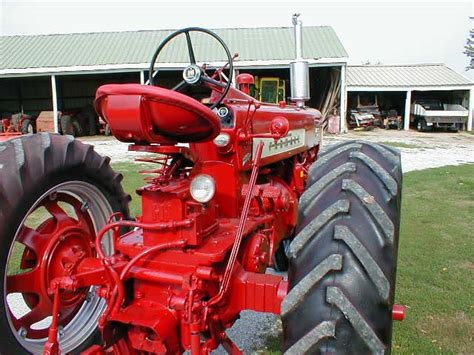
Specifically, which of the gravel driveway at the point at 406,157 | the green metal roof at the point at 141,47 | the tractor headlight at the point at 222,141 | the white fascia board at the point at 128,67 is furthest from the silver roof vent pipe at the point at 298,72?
the green metal roof at the point at 141,47

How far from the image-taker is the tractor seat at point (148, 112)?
1.66 meters

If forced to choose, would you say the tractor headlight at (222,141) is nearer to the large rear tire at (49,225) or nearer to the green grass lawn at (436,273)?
the large rear tire at (49,225)

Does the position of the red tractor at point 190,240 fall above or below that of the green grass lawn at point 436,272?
above

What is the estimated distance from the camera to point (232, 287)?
Answer: 2.02 meters

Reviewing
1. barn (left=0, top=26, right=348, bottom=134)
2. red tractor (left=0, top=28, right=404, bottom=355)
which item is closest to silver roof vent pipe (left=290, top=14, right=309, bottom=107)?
red tractor (left=0, top=28, right=404, bottom=355)

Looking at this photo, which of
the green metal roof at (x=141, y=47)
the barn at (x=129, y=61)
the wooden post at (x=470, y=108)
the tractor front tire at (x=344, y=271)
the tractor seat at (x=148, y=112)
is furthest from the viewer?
the wooden post at (x=470, y=108)

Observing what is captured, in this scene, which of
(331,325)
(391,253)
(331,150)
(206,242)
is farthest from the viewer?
(331,150)

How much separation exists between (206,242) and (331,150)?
0.80 metres

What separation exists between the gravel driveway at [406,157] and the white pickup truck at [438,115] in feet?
2.68

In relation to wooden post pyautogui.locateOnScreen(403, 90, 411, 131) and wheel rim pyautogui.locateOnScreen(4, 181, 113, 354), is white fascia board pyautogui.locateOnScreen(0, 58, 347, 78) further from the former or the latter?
wheel rim pyautogui.locateOnScreen(4, 181, 113, 354)

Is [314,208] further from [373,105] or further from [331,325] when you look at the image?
[373,105]

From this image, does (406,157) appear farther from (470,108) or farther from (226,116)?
(470,108)

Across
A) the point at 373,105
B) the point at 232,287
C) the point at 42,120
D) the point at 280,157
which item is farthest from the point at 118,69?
the point at 232,287

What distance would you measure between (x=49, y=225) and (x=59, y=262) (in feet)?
0.73
